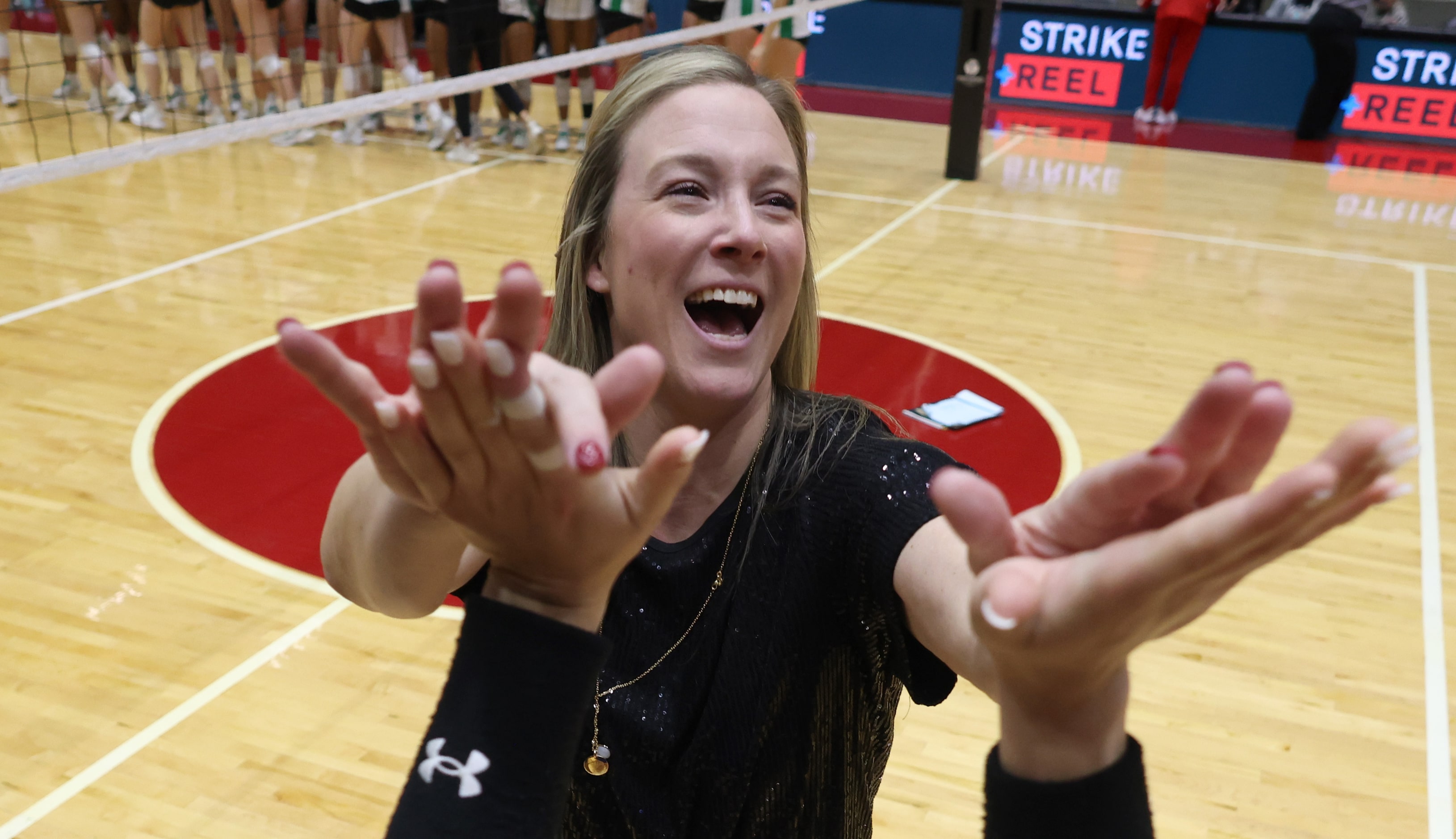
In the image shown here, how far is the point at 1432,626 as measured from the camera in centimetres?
369

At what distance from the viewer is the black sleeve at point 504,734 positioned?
38.5 inches

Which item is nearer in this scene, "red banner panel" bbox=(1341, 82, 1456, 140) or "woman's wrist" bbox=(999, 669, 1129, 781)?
"woman's wrist" bbox=(999, 669, 1129, 781)

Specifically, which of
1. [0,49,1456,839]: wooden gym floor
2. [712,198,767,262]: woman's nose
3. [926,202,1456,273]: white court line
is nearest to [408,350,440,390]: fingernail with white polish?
[712,198,767,262]: woman's nose

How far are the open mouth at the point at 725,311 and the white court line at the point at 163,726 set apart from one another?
193 cm

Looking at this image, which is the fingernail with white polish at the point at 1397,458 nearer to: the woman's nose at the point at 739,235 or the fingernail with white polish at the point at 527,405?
the fingernail with white polish at the point at 527,405

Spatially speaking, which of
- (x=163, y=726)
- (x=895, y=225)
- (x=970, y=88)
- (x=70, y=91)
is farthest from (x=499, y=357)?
(x=70, y=91)

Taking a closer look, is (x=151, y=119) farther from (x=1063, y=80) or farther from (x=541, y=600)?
(x=541, y=600)

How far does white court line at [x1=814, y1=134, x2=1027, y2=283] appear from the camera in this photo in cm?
696

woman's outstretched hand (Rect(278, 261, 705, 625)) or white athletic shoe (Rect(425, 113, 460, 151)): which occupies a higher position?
woman's outstretched hand (Rect(278, 261, 705, 625))

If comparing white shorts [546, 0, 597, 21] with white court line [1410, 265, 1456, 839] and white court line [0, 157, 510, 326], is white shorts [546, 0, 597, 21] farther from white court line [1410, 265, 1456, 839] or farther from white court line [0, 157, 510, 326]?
white court line [1410, 265, 1456, 839]

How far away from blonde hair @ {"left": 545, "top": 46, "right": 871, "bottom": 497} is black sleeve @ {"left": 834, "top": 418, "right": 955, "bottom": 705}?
0.32 feet

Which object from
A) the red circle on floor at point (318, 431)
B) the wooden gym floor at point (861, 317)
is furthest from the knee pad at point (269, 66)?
the red circle on floor at point (318, 431)

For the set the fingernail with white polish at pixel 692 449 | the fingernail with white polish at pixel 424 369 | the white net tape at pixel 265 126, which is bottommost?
the white net tape at pixel 265 126

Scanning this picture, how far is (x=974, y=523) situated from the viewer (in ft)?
2.86
